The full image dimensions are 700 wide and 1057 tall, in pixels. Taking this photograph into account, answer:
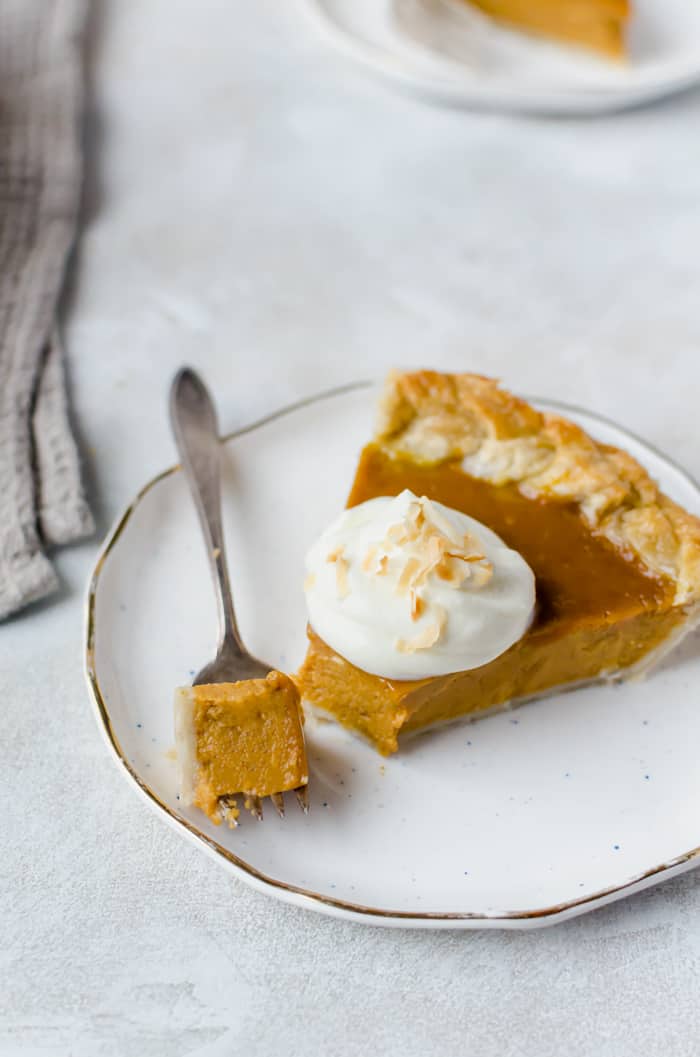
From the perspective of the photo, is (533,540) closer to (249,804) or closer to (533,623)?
(533,623)

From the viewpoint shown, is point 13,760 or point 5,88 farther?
point 5,88

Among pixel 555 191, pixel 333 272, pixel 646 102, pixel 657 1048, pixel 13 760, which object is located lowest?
pixel 13 760

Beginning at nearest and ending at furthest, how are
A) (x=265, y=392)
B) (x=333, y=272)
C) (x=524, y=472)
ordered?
1. (x=524, y=472)
2. (x=265, y=392)
3. (x=333, y=272)

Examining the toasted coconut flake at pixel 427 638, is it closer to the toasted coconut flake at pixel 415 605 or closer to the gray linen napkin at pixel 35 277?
the toasted coconut flake at pixel 415 605

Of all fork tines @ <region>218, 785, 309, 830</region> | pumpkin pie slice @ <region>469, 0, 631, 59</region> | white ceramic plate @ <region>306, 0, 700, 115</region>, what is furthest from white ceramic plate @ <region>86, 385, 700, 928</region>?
pumpkin pie slice @ <region>469, 0, 631, 59</region>

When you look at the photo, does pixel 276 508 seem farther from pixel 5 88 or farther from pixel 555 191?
pixel 5 88

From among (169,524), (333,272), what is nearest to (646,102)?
(333,272)
